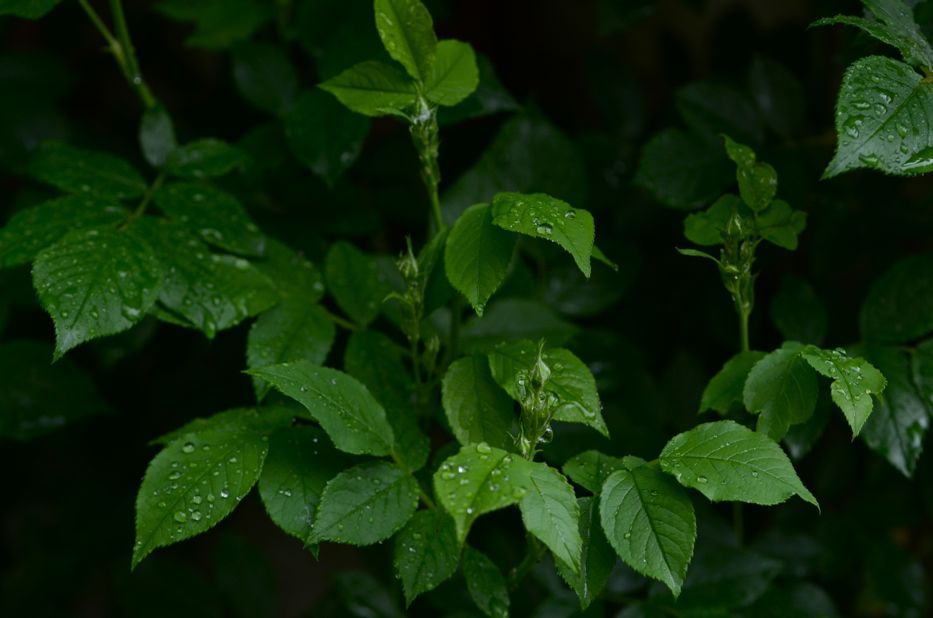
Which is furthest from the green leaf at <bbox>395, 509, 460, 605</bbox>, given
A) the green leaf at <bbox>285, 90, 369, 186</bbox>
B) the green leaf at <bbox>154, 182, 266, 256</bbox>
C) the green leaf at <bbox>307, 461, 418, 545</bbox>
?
the green leaf at <bbox>285, 90, 369, 186</bbox>

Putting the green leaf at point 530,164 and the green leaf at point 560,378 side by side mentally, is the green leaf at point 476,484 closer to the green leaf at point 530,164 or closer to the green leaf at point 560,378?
the green leaf at point 560,378

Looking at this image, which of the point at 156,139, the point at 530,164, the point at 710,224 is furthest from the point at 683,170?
the point at 156,139

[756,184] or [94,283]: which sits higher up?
[756,184]

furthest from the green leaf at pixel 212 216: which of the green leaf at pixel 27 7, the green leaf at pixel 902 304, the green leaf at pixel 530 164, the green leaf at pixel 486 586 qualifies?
the green leaf at pixel 902 304

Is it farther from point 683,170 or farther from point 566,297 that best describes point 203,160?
point 683,170

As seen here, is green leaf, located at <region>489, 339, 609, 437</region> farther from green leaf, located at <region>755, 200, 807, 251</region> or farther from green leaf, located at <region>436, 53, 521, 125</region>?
green leaf, located at <region>436, 53, 521, 125</region>

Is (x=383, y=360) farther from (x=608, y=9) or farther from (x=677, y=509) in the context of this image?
(x=608, y=9)
